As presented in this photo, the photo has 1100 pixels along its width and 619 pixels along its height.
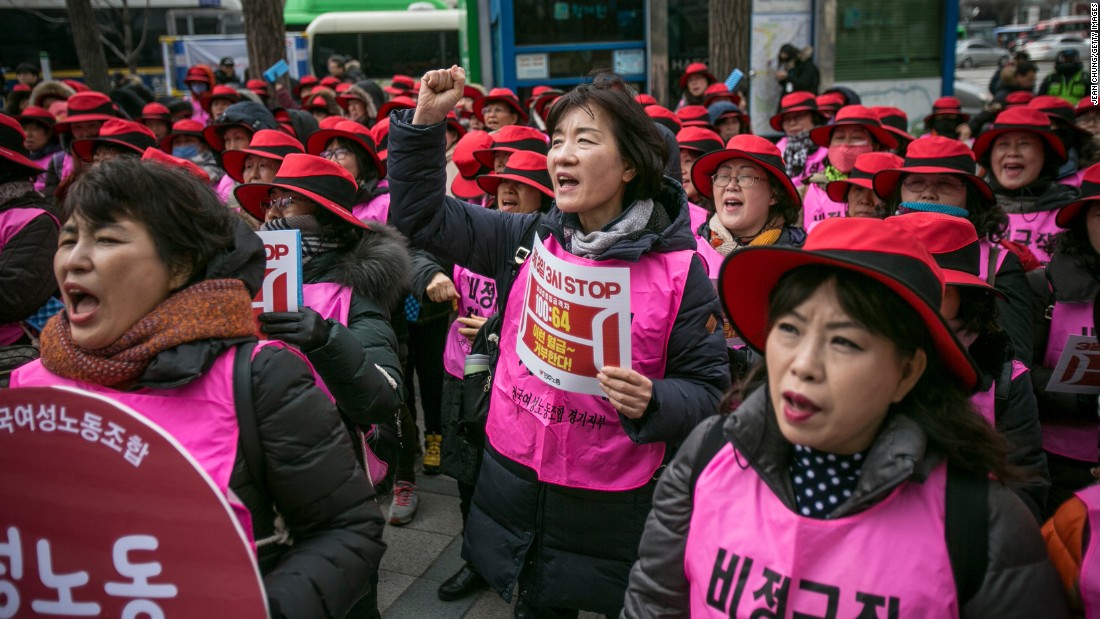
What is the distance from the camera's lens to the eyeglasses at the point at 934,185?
13.6ft

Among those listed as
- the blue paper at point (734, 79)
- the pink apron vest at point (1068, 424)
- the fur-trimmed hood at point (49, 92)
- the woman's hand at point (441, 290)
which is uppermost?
the fur-trimmed hood at point (49, 92)

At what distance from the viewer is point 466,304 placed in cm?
429

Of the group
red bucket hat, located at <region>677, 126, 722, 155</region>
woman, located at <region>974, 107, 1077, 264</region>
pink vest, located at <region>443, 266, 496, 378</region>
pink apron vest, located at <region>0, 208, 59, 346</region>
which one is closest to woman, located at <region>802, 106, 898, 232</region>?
red bucket hat, located at <region>677, 126, 722, 155</region>

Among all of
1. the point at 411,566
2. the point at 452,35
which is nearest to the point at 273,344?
the point at 411,566

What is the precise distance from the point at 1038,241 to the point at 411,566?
3818 mm

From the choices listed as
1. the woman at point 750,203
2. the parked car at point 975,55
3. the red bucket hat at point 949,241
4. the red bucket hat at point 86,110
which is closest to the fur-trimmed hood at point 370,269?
the woman at point 750,203

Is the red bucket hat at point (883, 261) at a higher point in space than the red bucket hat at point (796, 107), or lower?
lower

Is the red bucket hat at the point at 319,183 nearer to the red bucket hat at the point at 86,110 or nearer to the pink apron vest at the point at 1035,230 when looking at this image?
the pink apron vest at the point at 1035,230

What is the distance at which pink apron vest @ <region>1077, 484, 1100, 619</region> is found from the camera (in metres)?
1.51

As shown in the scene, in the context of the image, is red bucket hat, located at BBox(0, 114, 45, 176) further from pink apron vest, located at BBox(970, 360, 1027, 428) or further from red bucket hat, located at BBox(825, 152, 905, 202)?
red bucket hat, located at BBox(825, 152, 905, 202)

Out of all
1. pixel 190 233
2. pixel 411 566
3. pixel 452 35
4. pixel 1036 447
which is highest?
pixel 452 35

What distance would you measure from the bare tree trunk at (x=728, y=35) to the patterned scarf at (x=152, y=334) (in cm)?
990

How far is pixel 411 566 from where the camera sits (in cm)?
423

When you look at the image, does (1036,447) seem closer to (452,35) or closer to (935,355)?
(935,355)
